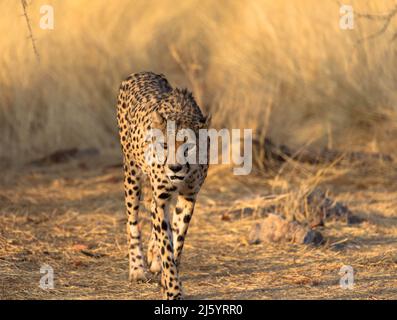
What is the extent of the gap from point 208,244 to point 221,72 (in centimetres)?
474

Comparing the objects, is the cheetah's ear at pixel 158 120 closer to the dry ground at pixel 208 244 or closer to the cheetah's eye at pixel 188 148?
the cheetah's eye at pixel 188 148

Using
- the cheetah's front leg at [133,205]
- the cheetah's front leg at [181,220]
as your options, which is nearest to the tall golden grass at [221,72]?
the cheetah's front leg at [133,205]

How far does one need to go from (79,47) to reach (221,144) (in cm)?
274

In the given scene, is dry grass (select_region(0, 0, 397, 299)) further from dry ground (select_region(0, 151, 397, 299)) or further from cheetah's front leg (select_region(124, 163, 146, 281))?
cheetah's front leg (select_region(124, 163, 146, 281))

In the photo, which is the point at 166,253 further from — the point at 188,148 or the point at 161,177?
the point at 188,148

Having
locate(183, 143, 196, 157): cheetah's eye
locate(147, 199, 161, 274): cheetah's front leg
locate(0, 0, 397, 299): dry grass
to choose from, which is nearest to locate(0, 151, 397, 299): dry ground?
locate(0, 0, 397, 299): dry grass

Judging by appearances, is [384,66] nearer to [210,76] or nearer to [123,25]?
[210,76]

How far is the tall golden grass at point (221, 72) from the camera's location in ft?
33.8

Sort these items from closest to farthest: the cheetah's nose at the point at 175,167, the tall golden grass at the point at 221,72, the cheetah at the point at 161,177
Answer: the cheetah's nose at the point at 175,167
the cheetah at the point at 161,177
the tall golden grass at the point at 221,72

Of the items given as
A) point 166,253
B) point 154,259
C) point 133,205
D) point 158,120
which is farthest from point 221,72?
point 166,253

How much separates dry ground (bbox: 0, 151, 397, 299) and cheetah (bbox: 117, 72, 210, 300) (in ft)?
0.64

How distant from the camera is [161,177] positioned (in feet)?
17.6

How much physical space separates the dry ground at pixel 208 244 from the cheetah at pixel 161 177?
0.64 feet

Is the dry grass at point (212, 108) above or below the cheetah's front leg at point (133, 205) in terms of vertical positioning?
above
